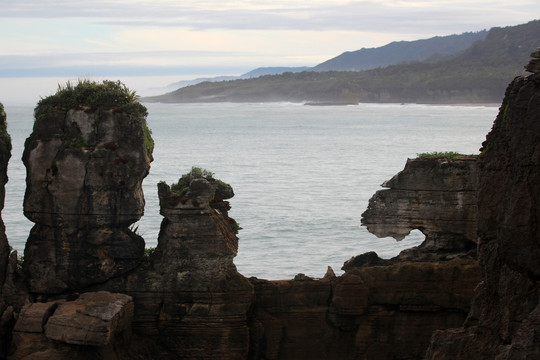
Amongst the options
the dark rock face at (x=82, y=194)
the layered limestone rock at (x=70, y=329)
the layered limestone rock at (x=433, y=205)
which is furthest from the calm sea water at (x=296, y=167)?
the layered limestone rock at (x=70, y=329)

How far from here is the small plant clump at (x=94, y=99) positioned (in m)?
22.3

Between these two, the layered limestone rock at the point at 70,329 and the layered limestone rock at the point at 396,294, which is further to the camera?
the layered limestone rock at the point at 396,294

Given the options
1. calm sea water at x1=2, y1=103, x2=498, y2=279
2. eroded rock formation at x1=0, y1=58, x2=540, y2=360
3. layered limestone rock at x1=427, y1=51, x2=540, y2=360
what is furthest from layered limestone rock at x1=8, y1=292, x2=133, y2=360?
calm sea water at x1=2, y1=103, x2=498, y2=279

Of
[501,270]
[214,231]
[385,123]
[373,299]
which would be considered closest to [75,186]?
[214,231]

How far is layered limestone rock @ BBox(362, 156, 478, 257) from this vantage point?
23.2 m

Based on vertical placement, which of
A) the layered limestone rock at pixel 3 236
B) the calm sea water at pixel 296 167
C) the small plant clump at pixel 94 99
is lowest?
the calm sea water at pixel 296 167

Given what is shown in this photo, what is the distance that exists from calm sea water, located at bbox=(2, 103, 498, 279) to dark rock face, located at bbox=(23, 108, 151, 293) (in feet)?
45.8

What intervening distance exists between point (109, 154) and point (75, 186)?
1.11 m

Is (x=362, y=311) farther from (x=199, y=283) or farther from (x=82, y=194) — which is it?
(x=82, y=194)

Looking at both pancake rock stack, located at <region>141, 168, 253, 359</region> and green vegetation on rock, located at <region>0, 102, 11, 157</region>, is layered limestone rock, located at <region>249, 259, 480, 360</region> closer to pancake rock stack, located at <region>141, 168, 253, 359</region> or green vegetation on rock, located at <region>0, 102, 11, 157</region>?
pancake rock stack, located at <region>141, 168, 253, 359</region>

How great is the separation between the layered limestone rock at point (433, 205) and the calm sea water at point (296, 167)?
12651 mm

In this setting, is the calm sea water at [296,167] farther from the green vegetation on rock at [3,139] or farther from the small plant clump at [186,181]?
the green vegetation on rock at [3,139]

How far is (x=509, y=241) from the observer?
14.0m

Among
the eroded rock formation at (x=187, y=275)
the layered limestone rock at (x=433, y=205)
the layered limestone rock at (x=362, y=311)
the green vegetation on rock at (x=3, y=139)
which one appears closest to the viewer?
the green vegetation on rock at (x=3, y=139)
